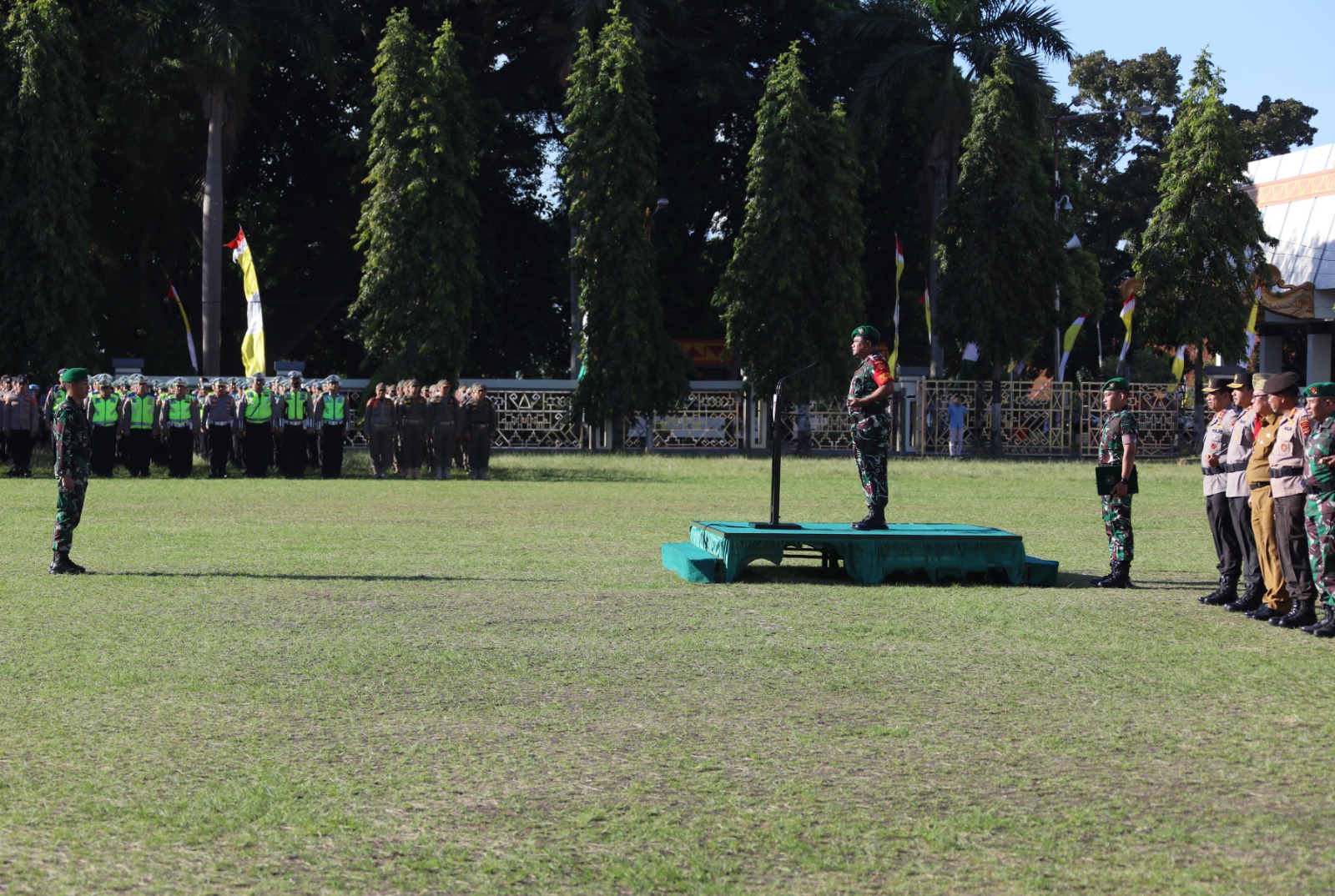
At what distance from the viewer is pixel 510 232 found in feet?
157

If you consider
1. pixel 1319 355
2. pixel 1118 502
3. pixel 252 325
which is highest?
pixel 1319 355

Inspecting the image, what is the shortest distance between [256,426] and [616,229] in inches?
521

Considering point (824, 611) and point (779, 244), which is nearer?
point (824, 611)

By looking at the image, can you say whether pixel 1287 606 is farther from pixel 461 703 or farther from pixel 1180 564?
pixel 461 703

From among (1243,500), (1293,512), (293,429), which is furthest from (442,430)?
(1293,512)

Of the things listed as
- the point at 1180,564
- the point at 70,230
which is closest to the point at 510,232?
the point at 70,230

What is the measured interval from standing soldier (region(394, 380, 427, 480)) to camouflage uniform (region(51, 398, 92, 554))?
15891 mm

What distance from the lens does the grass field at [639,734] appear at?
16.6 ft

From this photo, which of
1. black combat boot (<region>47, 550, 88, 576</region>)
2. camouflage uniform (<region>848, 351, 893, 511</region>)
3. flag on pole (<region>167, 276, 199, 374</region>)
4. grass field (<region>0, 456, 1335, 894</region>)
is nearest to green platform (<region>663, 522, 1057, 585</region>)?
grass field (<region>0, 456, 1335, 894</region>)

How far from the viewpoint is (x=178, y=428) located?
2756 cm

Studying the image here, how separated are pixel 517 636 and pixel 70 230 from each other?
32.0 meters

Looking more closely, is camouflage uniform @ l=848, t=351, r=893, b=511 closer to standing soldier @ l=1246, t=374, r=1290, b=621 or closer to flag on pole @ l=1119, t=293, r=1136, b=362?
standing soldier @ l=1246, t=374, r=1290, b=621

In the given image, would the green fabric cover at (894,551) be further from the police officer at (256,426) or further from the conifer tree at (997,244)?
the conifer tree at (997,244)

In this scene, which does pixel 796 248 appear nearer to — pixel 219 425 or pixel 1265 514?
pixel 219 425
